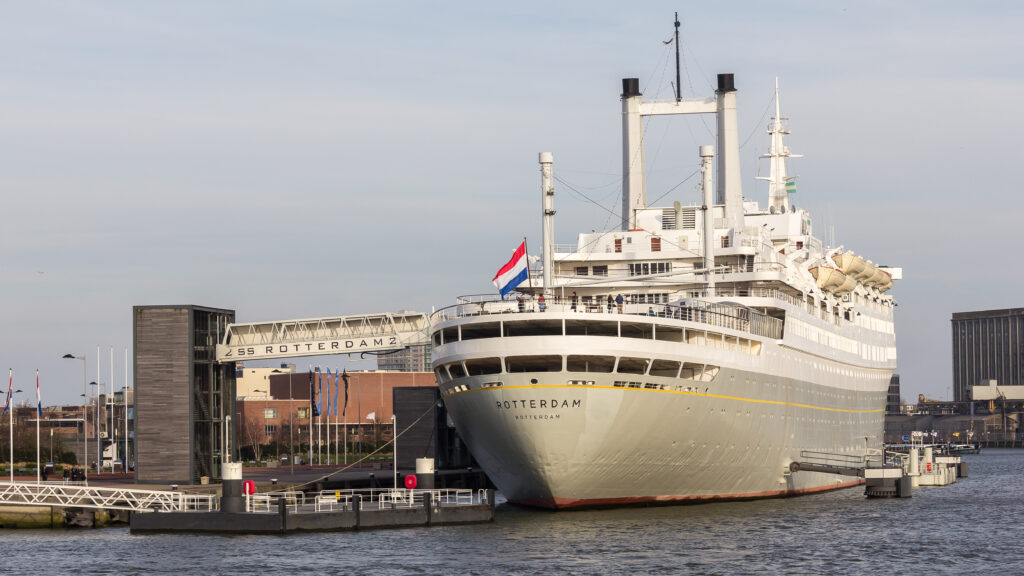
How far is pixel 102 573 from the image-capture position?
41188 millimetres

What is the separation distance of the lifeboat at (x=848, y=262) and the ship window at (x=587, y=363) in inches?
1179

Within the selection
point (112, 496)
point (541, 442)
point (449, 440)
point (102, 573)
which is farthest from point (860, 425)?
point (102, 573)

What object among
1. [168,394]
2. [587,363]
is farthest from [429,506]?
[168,394]

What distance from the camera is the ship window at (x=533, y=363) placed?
169 feet

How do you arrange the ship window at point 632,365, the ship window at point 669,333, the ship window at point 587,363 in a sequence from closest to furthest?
1. the ship window at point 587,363
2. the ship window at point 632,365
3. the ship window at point 669,333

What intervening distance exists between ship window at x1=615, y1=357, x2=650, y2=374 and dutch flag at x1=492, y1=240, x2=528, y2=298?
6.34 meters

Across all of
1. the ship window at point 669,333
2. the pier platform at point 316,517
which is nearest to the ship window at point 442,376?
the pier platform at point 316,517

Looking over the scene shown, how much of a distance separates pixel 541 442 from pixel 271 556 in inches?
460

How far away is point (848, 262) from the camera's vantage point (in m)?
78.1

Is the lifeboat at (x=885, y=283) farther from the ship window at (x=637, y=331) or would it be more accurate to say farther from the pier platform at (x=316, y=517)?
the pier platform at (x=316, y=517)

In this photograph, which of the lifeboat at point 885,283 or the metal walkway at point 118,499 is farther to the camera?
the lifeboat at point 885,283

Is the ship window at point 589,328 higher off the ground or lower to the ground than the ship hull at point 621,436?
higher

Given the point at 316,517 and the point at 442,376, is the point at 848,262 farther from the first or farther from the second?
the point at 316,517

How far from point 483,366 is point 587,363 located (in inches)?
173
